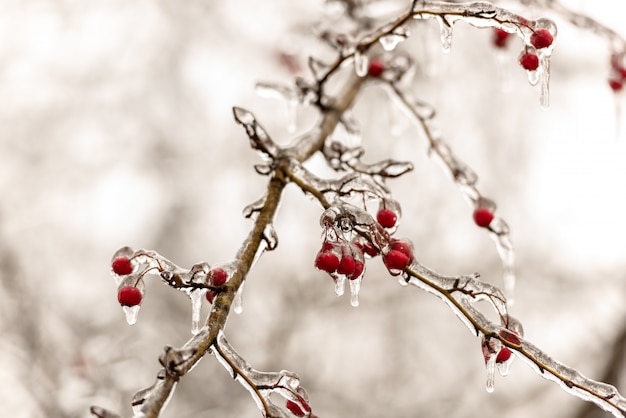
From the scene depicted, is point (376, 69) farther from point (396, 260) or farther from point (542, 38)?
point (396, 260)

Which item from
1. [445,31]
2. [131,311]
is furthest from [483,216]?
[131,311]

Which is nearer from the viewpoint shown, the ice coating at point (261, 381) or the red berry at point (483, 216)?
the ice coating at point (261, 381)

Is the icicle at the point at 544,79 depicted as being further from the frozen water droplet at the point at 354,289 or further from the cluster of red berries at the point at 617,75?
the cluster of red berries at the point at 617,75

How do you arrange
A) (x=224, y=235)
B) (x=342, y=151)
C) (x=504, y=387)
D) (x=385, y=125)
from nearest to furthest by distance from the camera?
1. (x=342, y=151)
2. (x=385, y=125)
3. (x=504, y=387)
4. (x=224, y=235)

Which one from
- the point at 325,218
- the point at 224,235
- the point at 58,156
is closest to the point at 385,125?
the point at 224,235

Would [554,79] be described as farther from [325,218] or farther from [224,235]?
[325,218]

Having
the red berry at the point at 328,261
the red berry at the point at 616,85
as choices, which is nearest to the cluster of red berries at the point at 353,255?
the red berry at the point at 328,261

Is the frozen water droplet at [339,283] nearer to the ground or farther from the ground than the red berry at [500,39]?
nearer to the ground
